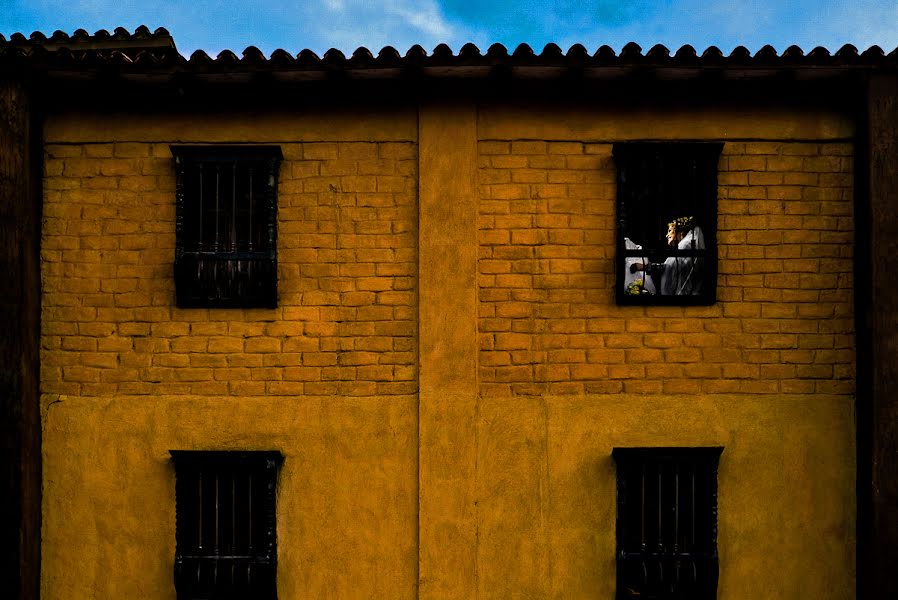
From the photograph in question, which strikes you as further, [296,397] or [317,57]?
[296,397]

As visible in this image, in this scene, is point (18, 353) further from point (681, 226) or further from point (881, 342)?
point (881, 342)

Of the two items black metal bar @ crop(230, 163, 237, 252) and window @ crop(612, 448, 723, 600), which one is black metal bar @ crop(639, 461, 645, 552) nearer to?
window @ crop(612, 448, 723, 600)

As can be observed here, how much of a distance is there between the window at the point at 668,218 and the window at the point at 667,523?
1.28m

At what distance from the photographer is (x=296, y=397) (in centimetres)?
486

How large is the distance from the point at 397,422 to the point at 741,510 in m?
2.83

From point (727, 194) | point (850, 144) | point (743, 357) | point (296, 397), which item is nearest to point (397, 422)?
point (296, 397)

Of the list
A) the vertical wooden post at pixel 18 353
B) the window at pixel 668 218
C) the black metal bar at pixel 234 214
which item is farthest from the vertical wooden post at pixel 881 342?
the vertical wooden post at pixel 18 353

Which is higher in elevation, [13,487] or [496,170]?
[496,170]

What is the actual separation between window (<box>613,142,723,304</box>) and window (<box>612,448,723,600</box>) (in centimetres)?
128

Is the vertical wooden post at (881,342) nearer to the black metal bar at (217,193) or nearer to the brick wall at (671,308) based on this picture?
the brick wall at (671,308)

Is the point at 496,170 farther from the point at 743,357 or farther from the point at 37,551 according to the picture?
the point at 37,551

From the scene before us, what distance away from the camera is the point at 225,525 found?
16.0 ft

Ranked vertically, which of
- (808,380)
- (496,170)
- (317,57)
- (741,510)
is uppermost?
(317,57)

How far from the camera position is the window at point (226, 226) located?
4.83 metres
